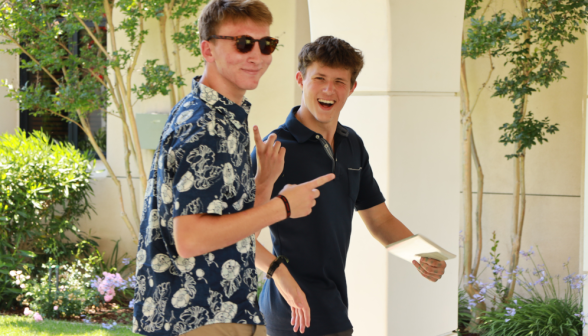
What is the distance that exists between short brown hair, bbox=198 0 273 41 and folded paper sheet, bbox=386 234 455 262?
3.19 ft

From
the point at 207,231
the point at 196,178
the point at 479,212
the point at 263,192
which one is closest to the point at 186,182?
the point at 196,178

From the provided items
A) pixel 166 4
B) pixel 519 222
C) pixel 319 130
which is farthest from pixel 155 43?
pixel 319 130

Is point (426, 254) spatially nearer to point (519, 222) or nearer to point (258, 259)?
point (258, 259)

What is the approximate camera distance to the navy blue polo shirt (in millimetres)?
2316

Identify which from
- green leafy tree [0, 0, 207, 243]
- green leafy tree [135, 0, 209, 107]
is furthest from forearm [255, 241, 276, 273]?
green leafy tree [0, 0, 207, 243]

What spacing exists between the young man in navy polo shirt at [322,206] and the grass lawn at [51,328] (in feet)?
11.7

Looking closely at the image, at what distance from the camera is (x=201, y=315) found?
1.61m

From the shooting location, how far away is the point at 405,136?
3.42 meters

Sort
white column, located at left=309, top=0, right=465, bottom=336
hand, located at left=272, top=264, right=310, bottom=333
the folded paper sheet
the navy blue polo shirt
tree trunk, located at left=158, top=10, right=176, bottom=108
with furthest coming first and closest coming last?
tree trunk, located at left=158, top=10, right=176, bottom=108
white column, located at left=309, top=0, right=465, bottom=336
the navy blue polo shirt
the folded paper sheet
hand, located at left=272, top=264, right=310, bottom=333

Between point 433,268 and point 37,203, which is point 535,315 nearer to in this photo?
point 433,268

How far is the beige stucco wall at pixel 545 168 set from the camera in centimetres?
623

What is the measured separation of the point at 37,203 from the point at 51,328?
1.98 metres

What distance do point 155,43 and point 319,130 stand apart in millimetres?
5719

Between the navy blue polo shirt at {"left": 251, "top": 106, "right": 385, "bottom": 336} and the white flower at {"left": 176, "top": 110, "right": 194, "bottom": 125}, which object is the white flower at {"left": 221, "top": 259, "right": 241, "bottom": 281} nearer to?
the white flower at {"left": 176, "top": 110, "right": 194, "bottom": 125}
